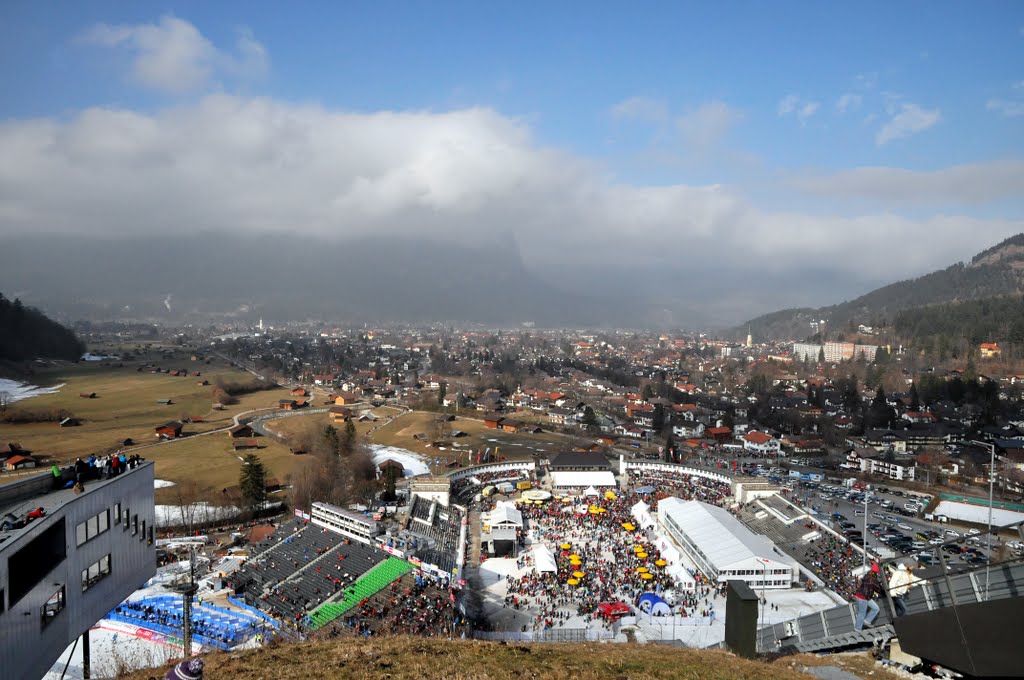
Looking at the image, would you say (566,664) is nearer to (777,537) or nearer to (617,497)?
(777,537)

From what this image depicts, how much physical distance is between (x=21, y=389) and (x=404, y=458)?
45.1m

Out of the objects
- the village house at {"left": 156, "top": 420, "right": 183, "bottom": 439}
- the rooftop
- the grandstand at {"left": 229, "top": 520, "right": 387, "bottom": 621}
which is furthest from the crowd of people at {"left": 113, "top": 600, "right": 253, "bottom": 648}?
the village house at {"left": 156, "top": 420, "right": 183, "bottom": 439}

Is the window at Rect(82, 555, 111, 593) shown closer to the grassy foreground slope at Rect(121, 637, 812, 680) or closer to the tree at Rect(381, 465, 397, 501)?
the grassy foreground slope at Rect(121, 637, 812, 680)

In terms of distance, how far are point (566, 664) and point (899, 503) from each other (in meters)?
31.3

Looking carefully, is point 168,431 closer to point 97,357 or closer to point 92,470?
point 92,470

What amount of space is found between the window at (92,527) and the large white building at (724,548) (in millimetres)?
17140

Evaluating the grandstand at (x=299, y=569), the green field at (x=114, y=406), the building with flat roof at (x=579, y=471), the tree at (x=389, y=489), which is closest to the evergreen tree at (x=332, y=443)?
the tree at (x=389, y=489)

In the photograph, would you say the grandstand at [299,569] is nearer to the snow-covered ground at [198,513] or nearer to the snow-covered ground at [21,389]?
the snow-covered ground at [198,513]

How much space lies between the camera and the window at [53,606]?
19.8ft

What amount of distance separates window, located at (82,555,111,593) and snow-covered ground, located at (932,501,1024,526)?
33.6 m

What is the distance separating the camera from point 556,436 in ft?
159

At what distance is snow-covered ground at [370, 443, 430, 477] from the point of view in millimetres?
35897

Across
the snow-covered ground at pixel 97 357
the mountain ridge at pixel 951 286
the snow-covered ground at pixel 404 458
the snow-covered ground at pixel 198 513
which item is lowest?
the snow-covered ground at pixel 404 458

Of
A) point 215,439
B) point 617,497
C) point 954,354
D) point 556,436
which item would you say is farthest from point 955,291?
Result: point 215,439
